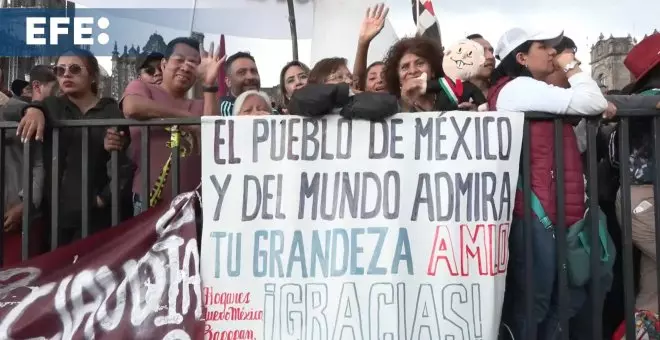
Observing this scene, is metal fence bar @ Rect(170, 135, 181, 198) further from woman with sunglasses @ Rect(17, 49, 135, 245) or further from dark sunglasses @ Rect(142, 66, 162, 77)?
dark sunglasses @ Rect(142, 66, 162, 77)

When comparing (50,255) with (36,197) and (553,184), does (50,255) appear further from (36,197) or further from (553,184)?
(553,184)

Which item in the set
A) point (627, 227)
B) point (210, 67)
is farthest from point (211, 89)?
point (627, 227)

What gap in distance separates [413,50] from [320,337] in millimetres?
1561

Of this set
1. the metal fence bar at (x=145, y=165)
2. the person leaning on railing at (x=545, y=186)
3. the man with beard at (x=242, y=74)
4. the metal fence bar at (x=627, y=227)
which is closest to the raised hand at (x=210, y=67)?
the man with beard at (x=242, y=74)

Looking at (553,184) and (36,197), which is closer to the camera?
(553,184)

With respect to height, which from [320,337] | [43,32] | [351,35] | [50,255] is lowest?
[320,337]

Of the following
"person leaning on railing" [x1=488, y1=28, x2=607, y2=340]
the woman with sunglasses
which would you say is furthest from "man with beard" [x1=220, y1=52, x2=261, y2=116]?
"person leaning on railing" [x1=488, y1=28, x2=607, y2=340]

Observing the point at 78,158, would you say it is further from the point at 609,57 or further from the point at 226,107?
the point at 609,57

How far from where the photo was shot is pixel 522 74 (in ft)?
10.8

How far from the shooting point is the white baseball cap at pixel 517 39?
3.25 m

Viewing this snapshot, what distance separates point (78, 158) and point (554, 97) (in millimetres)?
2345

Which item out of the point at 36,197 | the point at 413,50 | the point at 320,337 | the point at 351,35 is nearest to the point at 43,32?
the point at 351,35

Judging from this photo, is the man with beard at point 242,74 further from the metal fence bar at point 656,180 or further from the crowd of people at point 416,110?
the metal fence bar at point 656,180

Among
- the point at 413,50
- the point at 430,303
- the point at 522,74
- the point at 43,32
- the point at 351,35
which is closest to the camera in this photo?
the point at 430,303
